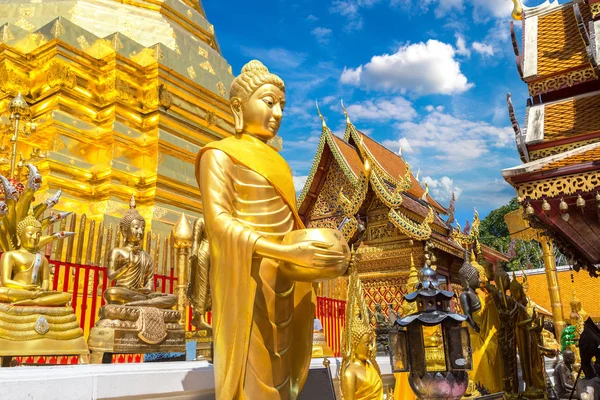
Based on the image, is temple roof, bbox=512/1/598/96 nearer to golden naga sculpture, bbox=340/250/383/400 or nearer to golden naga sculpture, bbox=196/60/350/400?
golden naga sculpture, bbox=340/250/383/400

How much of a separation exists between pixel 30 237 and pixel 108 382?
1.98 m

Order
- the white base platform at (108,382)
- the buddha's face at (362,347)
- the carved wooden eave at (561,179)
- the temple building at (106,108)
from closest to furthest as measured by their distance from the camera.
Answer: the white base platform at (108,382), the buddha's face at (362,347), the carved wooden eave at (561,179), the temple building at (106,108)

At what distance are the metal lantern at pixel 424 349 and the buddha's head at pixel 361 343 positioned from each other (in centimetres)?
33

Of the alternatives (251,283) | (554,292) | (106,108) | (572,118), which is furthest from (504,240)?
(251,283)

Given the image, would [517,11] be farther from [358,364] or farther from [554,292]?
[554,292]

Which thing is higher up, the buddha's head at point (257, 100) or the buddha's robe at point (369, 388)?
the buddha's head at point (257, 100)

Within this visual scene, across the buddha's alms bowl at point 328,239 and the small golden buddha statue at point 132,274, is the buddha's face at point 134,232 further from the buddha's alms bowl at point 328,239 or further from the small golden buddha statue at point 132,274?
the buddha's alms bowl at point 328,239

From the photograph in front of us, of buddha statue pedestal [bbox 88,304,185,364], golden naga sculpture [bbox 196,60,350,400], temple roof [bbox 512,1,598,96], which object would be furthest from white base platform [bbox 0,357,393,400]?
temple roof [bbox 512,1,598,96]

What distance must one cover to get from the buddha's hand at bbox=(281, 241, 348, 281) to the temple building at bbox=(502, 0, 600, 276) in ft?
9.22

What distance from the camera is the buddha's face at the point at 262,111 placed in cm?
226

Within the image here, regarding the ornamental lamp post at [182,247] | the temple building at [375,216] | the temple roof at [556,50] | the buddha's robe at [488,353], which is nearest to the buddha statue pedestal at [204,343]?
the ornamental lamp post at [182,247]

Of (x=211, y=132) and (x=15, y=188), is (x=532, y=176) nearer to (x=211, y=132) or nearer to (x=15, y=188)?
(x=15, y=188)


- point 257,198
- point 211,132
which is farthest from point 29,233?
point 211,132

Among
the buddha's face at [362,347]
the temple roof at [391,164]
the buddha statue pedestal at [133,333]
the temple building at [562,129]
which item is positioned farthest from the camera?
the temple roof at [391,164]
